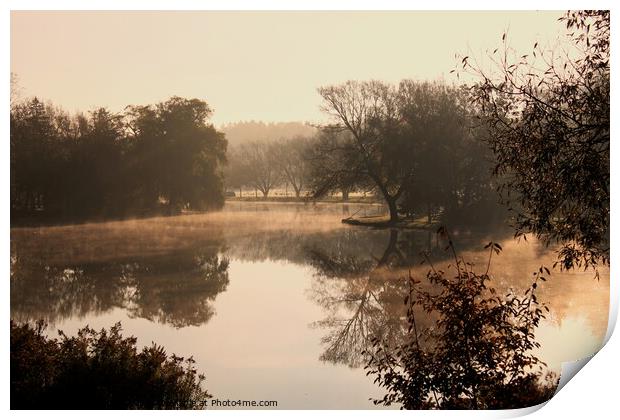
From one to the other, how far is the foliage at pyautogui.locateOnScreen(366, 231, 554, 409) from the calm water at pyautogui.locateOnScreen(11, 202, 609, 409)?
0.26 m

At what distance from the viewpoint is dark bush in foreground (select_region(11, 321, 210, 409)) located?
630cm

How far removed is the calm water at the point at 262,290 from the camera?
644 cm

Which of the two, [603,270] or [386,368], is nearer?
[386,368]

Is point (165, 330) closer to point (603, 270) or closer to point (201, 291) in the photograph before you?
point (201, 291)

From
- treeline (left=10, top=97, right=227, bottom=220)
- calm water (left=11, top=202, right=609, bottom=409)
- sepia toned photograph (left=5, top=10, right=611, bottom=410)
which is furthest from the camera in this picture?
treeline (left=10, top=97, right=227, bottom=220)

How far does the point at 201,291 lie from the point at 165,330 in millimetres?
483

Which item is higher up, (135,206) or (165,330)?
(135,206)

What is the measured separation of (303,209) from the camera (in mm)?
7320

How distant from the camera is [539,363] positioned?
257 inches

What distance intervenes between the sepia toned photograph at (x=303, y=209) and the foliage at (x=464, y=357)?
0.07ft

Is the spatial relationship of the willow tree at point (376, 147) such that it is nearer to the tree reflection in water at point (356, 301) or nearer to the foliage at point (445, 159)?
the foliage at point (445, 159)

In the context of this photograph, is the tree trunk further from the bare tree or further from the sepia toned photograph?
the bare tree

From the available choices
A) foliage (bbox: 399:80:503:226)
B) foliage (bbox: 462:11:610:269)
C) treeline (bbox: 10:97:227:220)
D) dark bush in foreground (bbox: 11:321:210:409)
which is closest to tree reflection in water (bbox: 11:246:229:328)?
dark bush in foreground (bbox: 11:321:210:409)

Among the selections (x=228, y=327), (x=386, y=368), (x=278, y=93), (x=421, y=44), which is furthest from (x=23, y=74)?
(x=386, y=368)
